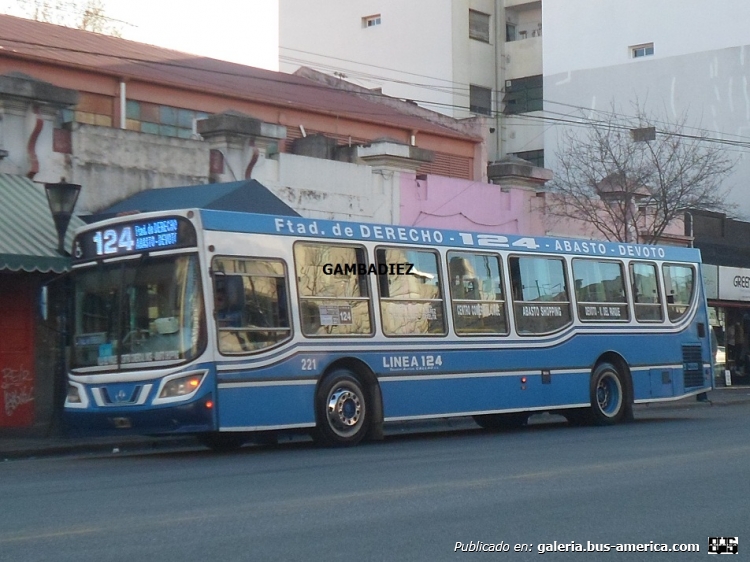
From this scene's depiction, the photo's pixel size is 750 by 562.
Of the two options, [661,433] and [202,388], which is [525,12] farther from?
[202,388]

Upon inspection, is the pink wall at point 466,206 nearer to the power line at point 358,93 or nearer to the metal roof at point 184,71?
the metal roof at point 184,71

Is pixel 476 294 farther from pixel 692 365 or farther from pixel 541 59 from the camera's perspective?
pixel 541 59

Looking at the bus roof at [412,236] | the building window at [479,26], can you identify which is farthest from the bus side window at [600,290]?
the building window at [479,26]

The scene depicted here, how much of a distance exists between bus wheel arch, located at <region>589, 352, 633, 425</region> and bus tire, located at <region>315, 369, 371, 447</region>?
5.11m

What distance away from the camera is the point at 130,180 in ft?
66.8

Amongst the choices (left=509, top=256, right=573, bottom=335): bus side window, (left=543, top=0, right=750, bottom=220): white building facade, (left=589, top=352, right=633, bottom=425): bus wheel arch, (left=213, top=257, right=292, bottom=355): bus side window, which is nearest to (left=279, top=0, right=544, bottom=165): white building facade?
(left=543, top=0, right=750, bottom=220): white building facade

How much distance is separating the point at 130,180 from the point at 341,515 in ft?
41.8

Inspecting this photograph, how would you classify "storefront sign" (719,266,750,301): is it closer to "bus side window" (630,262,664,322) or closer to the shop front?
the shop front

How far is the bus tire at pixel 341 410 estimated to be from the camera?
15.0 meters

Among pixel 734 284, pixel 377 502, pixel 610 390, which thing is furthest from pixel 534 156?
pixel 377 502

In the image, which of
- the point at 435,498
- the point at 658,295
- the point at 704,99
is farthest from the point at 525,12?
the point at 435,498

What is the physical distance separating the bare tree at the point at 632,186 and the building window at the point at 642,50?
11491 millimetres

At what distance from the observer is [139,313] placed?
46.3ft

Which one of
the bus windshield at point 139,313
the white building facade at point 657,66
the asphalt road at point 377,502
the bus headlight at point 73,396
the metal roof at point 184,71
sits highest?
the white building facade at point 657,66
